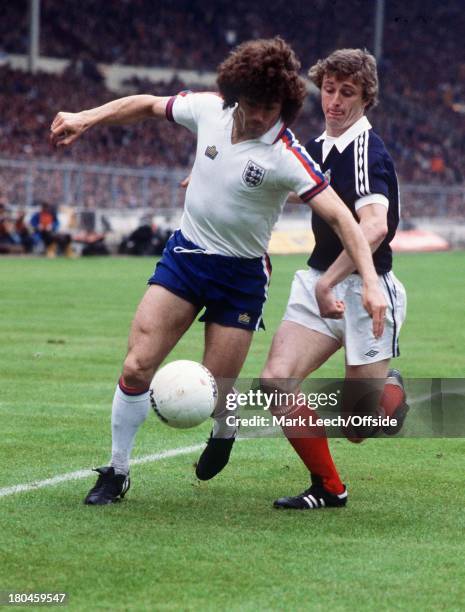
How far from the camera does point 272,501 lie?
6.20 metres

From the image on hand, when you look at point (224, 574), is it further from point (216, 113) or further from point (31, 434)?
point (31, 434)

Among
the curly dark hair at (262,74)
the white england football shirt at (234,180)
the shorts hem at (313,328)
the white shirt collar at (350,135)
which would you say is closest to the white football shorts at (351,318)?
the shorts hem at (313,328)

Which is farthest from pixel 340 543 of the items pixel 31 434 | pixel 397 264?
pixel 397 264

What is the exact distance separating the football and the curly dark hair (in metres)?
1.30

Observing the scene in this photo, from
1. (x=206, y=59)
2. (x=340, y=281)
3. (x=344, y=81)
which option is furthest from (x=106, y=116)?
(x=206, y=59)

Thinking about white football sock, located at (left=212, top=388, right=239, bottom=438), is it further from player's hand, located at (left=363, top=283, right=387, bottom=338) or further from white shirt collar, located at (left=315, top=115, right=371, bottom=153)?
white shirt collar, located at (left=315, top=115, right=371, bottom=153)

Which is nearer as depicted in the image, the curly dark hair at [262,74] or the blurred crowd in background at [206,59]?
the curly dark hair at [262,74]

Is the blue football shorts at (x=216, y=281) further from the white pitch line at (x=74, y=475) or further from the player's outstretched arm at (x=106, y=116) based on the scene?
the white pitch line at (x=74, y=475)

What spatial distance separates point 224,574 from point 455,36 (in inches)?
2071

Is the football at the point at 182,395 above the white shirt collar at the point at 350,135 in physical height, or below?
below

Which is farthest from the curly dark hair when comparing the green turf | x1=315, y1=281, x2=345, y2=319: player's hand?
the green turf

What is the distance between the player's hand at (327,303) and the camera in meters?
5.90

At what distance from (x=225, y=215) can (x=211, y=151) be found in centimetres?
31

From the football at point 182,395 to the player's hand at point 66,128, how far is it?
3.93 feet
